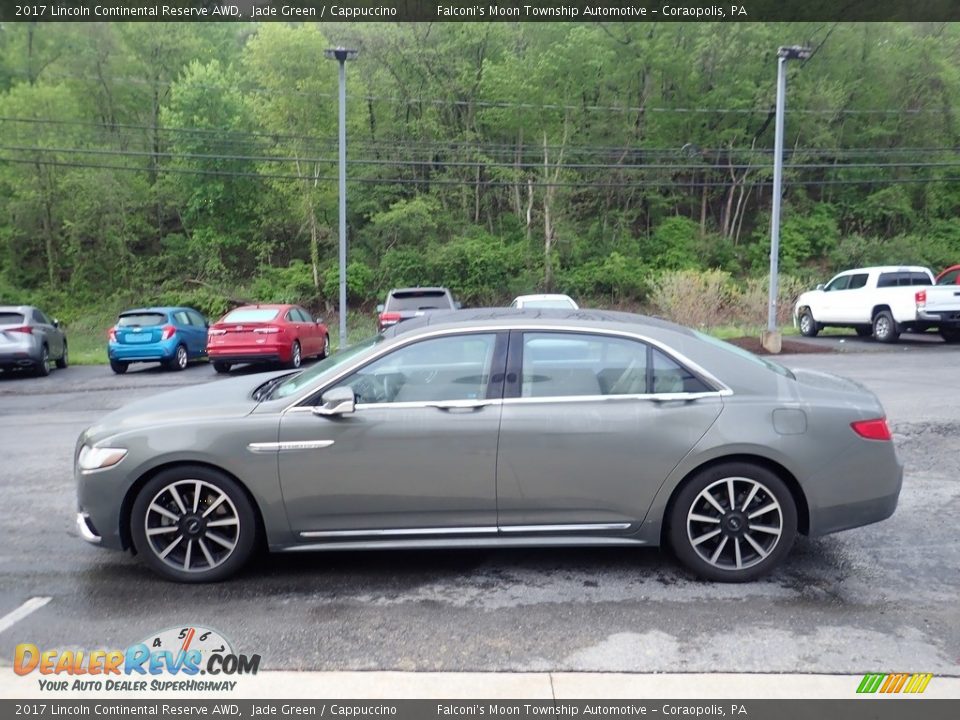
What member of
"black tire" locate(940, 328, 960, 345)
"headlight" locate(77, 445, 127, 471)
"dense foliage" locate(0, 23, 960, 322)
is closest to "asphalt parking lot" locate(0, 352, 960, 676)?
"headlight" locate(77, 445, 127, 471)

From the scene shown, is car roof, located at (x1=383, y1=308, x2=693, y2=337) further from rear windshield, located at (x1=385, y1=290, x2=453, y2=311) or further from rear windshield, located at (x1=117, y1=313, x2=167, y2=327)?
rear windshield, located at (x1=117, y1=313, x2=167, y2=327)

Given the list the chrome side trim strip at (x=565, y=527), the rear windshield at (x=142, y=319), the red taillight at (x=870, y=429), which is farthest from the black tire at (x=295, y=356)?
the red taillight at (x=870, y=429)

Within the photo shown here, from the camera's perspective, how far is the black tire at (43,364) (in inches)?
674

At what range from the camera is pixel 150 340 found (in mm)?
17594

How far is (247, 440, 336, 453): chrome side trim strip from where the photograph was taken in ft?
13.9

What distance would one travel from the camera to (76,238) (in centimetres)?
3600

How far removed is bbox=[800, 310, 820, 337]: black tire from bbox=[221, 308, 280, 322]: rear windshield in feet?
49.0

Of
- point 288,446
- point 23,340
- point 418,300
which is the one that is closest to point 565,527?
point 288,446

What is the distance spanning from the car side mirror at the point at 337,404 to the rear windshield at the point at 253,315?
1287cm

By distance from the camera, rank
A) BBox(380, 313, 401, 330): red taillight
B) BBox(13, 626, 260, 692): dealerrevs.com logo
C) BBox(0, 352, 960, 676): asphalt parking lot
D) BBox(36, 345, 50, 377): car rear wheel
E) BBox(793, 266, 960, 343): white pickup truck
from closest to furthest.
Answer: BBox(13, 626, 260, 692): dealerrevs.com logo < BBox(0, 352, 960, 676): asphalt parking lot < BBox(36, 345, 50, 377): car rear wheel < BBox(380, 313, 401, 330): red taillight < BBox(793, 266, 960, 343): white pickup truck

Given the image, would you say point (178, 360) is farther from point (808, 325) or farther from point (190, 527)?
point (808, 325)

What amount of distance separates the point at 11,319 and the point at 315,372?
15431 mm

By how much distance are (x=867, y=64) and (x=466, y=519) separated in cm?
4485

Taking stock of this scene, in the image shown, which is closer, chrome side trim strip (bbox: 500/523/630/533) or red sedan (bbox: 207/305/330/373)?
chrome side trim strip (bbox: 500/523/630/533)
